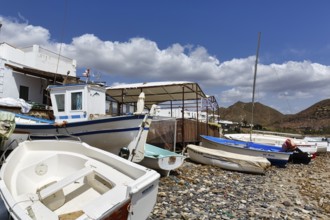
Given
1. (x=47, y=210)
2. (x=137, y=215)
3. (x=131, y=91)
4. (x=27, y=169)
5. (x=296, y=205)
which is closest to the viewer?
(x=137, y=215)

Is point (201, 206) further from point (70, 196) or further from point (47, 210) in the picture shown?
point (47, 210)

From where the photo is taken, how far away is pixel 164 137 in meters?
15.8

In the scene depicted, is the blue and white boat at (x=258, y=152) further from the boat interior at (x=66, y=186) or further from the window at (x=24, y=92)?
the window at (x=24, y=92)

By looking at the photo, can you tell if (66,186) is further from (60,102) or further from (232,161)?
(232,161)

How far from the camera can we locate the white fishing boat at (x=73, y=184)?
371 centimetres

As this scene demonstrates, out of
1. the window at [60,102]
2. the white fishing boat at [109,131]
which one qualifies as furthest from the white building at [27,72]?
the white fishing boat at [109,131]

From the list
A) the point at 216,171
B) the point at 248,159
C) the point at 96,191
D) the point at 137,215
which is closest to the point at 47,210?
the point at 96,191

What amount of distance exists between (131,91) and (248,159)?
830cm

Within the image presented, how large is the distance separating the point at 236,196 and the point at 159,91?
9484 millimetres

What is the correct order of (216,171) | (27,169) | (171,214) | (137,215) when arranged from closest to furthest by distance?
(137,215)
(27,169)
(171,214)
(216,171)

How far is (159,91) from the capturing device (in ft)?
54.7

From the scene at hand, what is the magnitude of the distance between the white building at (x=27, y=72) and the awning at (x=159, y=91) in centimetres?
328

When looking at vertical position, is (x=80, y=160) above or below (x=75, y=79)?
below

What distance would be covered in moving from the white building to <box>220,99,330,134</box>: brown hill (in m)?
56.7
